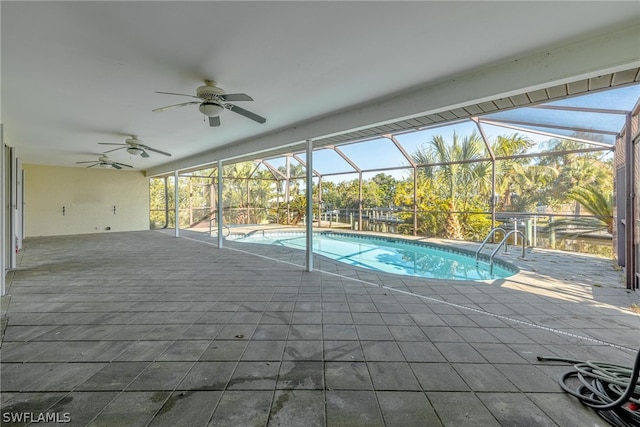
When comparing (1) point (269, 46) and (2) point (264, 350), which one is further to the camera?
(1) point (269, 46)

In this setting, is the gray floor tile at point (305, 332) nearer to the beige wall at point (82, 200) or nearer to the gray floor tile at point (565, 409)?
the gray floor tile at point (565, 409)

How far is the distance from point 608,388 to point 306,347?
6.07 ft

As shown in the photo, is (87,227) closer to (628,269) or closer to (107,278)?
(107,278)

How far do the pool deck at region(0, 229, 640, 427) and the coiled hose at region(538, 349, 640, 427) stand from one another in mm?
63

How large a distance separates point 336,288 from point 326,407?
6.87 ft

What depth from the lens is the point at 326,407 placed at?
1.47 metres

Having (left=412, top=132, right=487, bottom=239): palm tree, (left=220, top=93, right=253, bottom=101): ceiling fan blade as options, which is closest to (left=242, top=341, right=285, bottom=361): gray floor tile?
(left=220, top=93, right=253, bottom=101): ceiling fan blade

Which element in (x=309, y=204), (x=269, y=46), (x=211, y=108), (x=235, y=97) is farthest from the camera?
(x=309, y=204)

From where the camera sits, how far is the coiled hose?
4.55 feet

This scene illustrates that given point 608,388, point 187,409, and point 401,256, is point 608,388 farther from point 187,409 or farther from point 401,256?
point 401,256

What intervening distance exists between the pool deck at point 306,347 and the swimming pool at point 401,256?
1.45 metres

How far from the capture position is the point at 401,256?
7141mm

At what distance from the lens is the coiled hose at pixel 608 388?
4.55 feet

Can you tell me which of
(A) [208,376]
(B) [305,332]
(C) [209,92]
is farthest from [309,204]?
(A) [208,376]
